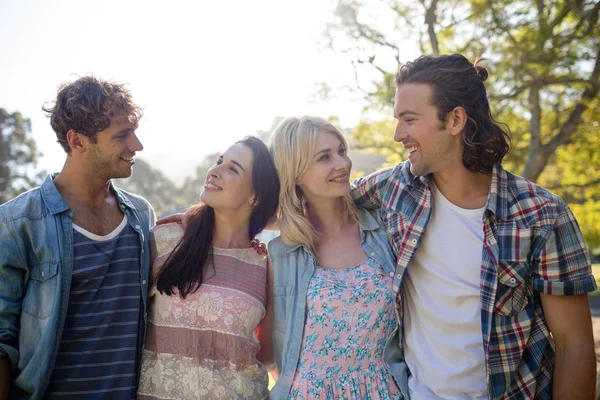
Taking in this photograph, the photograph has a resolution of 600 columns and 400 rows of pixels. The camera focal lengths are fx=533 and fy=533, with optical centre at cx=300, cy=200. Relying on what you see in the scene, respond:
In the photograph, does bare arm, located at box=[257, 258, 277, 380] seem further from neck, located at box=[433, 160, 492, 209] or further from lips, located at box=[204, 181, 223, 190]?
neck, located at box=[433, 160, 492, 209]

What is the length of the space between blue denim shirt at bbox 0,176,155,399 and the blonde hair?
1.27 metres

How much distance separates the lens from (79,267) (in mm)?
2859

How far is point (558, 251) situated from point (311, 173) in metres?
1.50

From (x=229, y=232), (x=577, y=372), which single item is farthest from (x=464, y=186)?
(x=229, y=232)

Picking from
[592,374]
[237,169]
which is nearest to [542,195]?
[592,374]

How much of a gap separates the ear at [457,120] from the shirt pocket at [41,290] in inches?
88.9

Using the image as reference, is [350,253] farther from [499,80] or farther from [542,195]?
[499,80]

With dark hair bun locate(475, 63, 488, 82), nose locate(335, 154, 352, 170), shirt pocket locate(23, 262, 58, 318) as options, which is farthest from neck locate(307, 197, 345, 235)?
shirt pocket locate(23, 262, 58, 318)

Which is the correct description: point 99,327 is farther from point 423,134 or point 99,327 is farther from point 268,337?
point 423,134

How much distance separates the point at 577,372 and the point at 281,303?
5.07ft

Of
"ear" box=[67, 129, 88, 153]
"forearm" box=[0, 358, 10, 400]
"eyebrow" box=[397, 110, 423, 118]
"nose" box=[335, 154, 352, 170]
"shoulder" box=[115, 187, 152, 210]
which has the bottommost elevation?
"forearm" box=[0, 358, 10, 400]

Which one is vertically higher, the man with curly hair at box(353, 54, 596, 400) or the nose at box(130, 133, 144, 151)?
the nose at box(130, 133, 144, 151)

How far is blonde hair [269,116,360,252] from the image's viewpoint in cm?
336

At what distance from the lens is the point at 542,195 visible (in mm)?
2602
